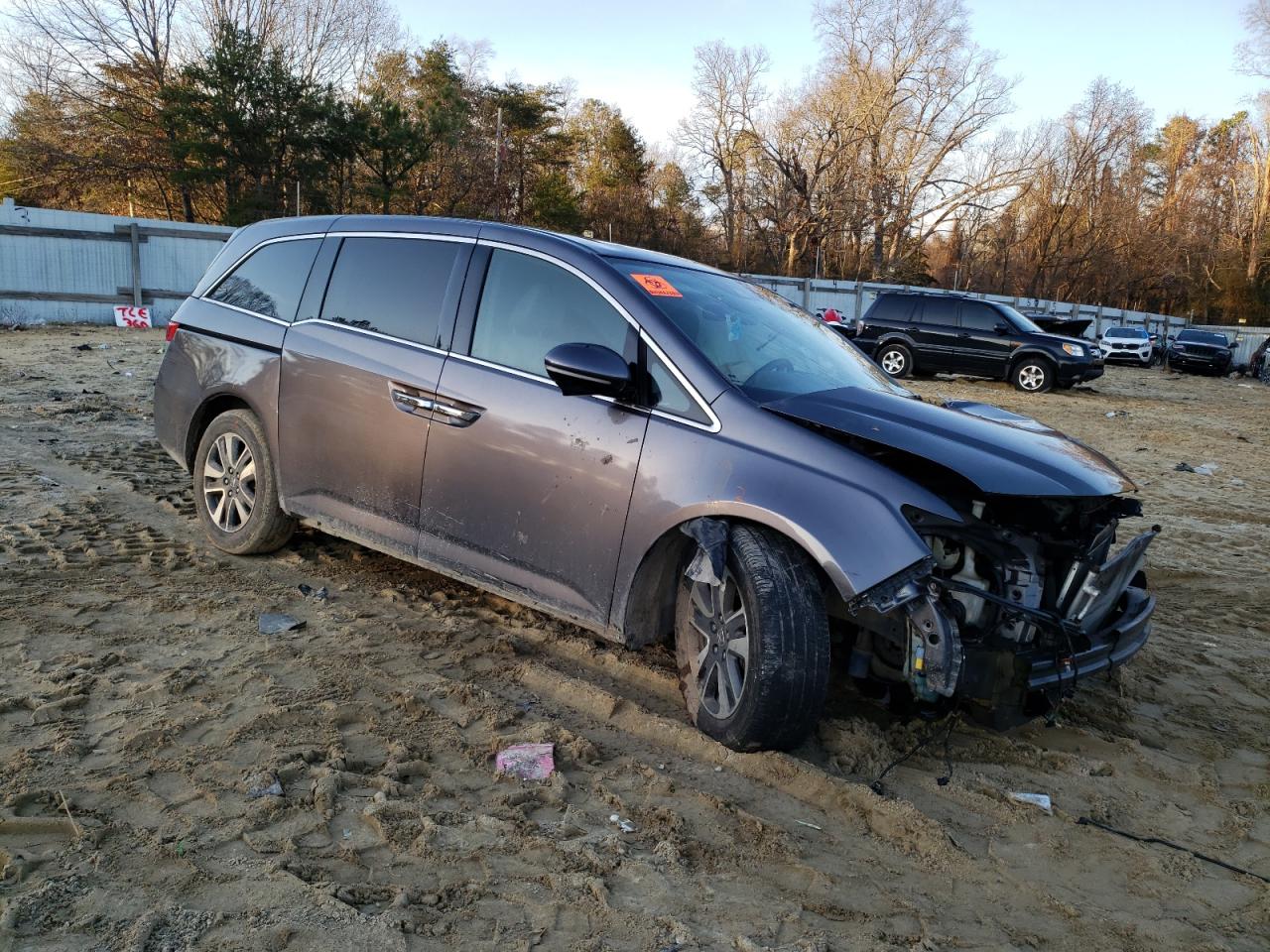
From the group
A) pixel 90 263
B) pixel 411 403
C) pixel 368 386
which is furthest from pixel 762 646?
pixel 90 263

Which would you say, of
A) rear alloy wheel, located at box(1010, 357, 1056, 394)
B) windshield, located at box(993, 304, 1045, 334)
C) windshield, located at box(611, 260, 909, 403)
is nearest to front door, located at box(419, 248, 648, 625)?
windshield, located at box(611, 260, 909, 403)

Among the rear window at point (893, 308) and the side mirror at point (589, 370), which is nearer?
the side mirror at point (589, 370)

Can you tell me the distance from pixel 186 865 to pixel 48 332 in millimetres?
16563

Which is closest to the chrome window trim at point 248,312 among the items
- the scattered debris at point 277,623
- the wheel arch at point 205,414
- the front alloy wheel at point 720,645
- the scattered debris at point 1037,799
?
the wheel arch at point 205,414

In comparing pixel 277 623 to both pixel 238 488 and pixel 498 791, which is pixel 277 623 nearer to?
pixel 238 488

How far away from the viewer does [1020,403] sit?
622 inches

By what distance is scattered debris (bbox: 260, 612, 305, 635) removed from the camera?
156 inches

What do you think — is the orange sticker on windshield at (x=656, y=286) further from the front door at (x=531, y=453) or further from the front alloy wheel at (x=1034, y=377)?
the front alloy wheel at (x=1034, y=377)

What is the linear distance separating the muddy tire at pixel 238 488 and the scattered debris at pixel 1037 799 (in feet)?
11.8

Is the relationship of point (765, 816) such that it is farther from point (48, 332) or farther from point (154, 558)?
point (48, 332)

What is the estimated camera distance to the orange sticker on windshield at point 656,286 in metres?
3.74

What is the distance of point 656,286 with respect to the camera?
12.5 ft

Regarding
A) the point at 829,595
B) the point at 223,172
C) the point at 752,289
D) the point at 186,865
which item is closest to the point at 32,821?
the point at 186,865

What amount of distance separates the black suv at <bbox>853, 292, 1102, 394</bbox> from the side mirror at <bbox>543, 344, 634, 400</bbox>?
52.6 ft
